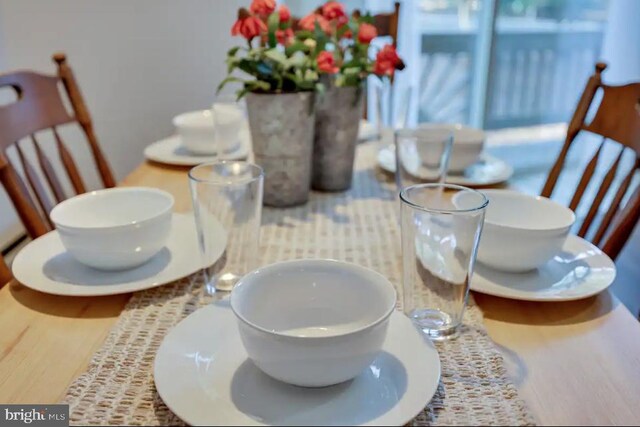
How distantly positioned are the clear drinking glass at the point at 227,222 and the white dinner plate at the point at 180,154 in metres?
0.45

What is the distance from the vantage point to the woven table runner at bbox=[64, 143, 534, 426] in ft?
1.69

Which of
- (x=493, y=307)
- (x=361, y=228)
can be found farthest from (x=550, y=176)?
(x=493, y=307)

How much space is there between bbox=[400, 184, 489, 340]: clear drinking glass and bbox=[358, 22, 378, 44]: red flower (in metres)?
0.46

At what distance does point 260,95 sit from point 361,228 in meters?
0.29

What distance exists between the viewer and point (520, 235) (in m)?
0.70

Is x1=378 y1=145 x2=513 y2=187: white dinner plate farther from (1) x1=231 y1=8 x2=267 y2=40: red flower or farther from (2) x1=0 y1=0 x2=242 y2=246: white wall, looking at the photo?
(2) x1=0 y1=0 x2=242 y2=246: white wall

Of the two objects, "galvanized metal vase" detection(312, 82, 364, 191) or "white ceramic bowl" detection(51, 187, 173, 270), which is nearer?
"white ceramic bowl" detection(51, 187, 173, 270)

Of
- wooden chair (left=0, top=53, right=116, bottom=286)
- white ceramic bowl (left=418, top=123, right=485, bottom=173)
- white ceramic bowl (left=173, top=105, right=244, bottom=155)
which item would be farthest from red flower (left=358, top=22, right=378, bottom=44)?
wooden chair (left=0, top=53, right=116, bottom=286)

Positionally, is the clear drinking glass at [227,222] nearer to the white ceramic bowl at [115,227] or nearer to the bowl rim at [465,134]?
the white ceramic bowl at [115,227]

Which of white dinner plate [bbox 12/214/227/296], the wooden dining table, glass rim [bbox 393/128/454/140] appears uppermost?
glass rim [bbox 393/128/454/140]

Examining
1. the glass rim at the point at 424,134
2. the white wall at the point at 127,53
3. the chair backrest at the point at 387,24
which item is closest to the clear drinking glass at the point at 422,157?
the glass rim at the point at 424,134

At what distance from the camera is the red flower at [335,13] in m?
1.08

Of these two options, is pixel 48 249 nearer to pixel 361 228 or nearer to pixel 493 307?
pixel 361 228

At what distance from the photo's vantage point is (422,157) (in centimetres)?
99
